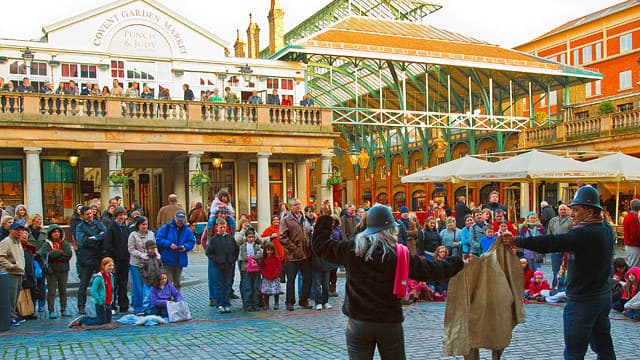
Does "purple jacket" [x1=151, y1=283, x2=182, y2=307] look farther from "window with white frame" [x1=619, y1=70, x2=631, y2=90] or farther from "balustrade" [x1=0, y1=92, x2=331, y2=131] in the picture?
"window with white frame" [x1=619, y1=70, x2=631, y2=90]

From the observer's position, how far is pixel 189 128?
22766 millimetres

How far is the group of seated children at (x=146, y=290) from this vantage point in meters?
10.5

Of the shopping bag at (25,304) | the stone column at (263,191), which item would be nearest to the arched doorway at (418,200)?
the stone column at (263,191)

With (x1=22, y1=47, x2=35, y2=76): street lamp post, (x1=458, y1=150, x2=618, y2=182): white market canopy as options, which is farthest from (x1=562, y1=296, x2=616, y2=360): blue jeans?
(x1=22, y1=47, x2=35, y2=76): street lamp post

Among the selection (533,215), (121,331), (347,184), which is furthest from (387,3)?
(121,331)

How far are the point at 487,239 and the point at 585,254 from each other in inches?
264

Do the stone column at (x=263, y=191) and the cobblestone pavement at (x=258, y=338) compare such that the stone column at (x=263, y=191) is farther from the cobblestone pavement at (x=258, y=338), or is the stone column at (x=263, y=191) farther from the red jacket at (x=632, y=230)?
the red jacket at (x=632, y=230)

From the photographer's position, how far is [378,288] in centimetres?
485

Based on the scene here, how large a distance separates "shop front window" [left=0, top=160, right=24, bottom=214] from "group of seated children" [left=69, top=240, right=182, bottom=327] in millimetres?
12742

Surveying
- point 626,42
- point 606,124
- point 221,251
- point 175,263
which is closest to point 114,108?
point 175,263

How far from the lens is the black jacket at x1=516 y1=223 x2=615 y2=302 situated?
5891 millimetres

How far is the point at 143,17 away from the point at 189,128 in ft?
17.8

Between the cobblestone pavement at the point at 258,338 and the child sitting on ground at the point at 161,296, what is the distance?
578 millimetres

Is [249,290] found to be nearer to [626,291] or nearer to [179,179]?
[626,291]
